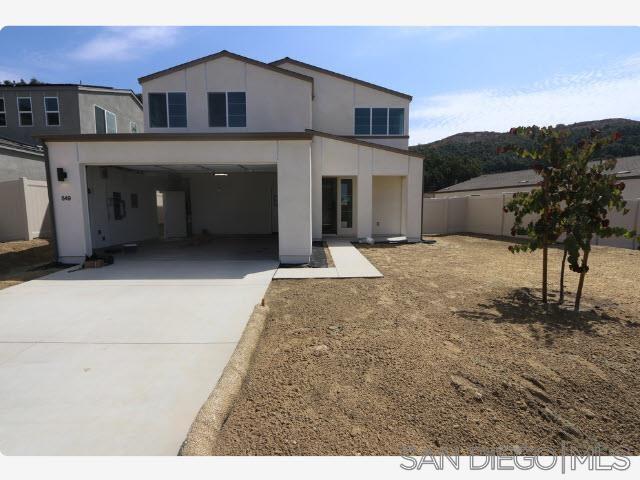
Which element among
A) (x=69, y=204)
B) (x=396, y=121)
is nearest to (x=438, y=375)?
(x=69, y=204)

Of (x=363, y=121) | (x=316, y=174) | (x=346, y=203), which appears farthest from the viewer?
(x=363, y=121)

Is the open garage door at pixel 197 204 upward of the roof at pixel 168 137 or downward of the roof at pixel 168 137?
downward

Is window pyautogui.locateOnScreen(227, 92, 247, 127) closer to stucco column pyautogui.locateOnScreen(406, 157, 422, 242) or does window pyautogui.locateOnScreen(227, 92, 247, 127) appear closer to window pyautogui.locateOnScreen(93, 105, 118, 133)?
stucco column pyautogui.locateOnScreen(406, 157, 422, 242)

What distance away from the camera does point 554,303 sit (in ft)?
18.3

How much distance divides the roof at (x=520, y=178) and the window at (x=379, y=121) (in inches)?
333

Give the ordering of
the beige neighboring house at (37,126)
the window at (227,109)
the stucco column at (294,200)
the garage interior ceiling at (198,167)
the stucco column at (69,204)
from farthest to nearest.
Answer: the window at (227,109) < the beige neighboring house at (37,126) < the garage interior ceiling at (198,167) < the stucco column at (69,204) < the stucco column at (294,200)

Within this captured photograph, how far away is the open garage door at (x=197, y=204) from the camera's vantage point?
13172 mm

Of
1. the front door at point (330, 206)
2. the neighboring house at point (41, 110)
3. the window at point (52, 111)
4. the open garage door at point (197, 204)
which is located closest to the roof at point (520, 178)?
the front door at point (330, 206)

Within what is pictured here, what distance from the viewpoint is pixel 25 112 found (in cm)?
1822

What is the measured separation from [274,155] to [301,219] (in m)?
1.91

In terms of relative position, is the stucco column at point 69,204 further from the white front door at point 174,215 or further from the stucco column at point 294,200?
the white front door at point 174,215

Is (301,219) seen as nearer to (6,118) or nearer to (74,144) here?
(74,144)

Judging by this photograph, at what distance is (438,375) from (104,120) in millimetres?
23971

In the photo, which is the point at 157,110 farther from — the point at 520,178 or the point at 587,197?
the point at 520,178
